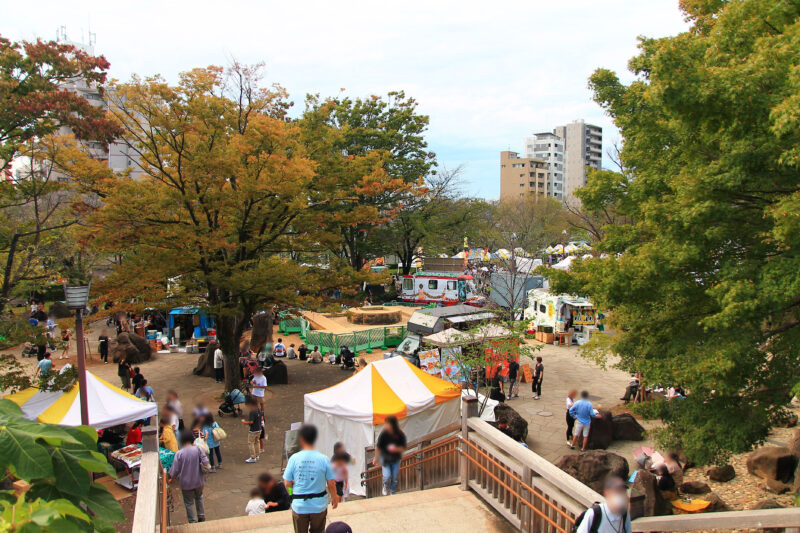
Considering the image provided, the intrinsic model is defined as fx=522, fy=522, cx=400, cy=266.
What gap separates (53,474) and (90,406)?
29.8 feet

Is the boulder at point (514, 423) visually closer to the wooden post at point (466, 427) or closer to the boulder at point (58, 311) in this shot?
the wooden post at point (466, 427)

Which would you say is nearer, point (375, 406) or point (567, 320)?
point (375, 406)

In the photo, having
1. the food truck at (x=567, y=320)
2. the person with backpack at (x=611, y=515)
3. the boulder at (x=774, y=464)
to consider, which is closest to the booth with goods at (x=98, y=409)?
the person with backpack at (x=611, y=515)

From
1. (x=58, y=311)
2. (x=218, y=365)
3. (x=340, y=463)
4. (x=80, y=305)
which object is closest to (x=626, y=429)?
(x=340, y=463)

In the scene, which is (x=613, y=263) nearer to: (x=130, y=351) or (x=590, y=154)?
(x=130, y=351)

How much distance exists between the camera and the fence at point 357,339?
22.3 meters

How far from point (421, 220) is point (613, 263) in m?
27.6

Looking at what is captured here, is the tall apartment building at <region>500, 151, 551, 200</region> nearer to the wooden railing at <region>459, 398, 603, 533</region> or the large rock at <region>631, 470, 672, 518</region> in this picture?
the large rock at <region>631, 470, 672, 518</region>

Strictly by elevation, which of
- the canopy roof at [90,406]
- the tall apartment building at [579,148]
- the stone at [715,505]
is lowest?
the stone at [715,505]

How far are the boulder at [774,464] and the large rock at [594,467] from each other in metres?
3.01

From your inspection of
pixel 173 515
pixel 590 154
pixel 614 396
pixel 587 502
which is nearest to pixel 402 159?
pixel 614 396

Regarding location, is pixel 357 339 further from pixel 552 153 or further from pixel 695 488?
pixel 552 153

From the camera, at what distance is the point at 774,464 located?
10258 millimetres

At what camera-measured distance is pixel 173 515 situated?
927 centimetres
